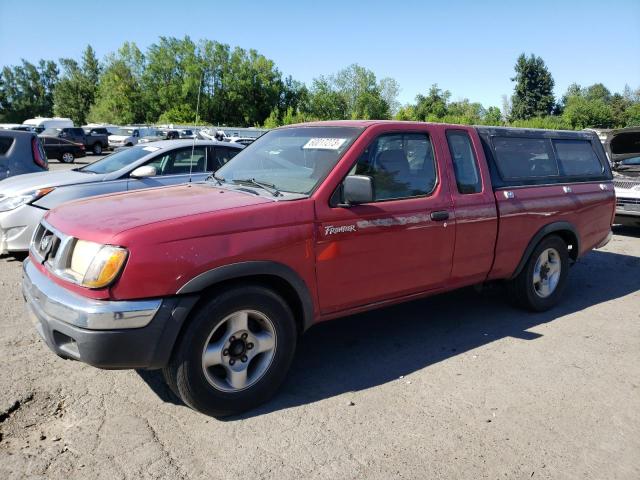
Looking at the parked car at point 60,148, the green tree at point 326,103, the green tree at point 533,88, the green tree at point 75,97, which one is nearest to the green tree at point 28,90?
the green tree at point 75,97

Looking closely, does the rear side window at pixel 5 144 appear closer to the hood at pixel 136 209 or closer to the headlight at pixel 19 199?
the headlight at pixel 19 199

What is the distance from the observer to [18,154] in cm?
879

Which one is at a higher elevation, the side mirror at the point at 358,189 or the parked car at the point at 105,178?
the side mirror at the point at 358,189

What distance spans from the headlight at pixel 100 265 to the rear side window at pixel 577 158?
460 cm

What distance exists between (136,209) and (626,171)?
33.1 ft

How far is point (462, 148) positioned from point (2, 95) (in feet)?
332

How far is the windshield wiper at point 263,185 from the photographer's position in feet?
11.5

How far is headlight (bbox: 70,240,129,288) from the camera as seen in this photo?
2683mm

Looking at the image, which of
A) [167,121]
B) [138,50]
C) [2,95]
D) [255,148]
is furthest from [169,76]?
[255,148]

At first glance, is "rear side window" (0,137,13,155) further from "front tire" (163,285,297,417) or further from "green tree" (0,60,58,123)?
"green tree" (0,60,58,123)

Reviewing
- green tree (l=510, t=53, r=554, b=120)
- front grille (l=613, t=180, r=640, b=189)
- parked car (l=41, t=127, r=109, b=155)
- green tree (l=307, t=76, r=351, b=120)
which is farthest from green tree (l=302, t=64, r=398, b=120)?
front grille (l=613, t=180, r=640, b=189)

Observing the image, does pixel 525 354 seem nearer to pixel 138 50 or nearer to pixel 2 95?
pixel 138 50

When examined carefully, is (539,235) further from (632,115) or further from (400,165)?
(632,115)

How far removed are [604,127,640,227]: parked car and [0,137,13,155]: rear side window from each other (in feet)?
36.0
